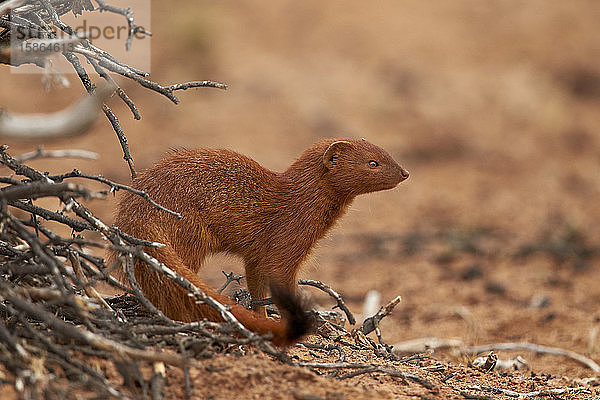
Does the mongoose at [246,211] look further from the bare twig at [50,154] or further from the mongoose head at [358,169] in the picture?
the bare twig at [50,154]

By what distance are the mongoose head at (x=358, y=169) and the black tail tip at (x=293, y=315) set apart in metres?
1.25

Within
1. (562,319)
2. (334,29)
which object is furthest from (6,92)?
(562,319)

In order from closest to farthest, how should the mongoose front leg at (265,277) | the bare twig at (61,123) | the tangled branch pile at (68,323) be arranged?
the bare twig at (61,123) → the tangled branch pile at (68,323) → the mongoose front leg at (265,277)

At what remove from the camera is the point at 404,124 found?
11125mm

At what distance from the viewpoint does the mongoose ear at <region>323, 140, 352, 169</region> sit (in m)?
3.92

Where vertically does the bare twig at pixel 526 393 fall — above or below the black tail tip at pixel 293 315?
above

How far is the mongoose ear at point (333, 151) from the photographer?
392 centimetres

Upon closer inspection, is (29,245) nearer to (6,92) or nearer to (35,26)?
(35,26)

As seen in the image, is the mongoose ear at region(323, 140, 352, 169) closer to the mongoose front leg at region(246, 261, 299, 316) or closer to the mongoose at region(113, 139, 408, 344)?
the mongoose at region(113, 139, 408, 344)

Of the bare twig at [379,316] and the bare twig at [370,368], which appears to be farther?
the bare twig at [379,316]

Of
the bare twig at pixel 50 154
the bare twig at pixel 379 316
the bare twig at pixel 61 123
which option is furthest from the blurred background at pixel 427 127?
the bare twig at pixel 61 123

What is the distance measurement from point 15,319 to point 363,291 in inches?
164

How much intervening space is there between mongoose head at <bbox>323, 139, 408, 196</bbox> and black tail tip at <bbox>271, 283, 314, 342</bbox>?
1.25 metres

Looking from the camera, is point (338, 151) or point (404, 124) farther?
point (404, 124)
